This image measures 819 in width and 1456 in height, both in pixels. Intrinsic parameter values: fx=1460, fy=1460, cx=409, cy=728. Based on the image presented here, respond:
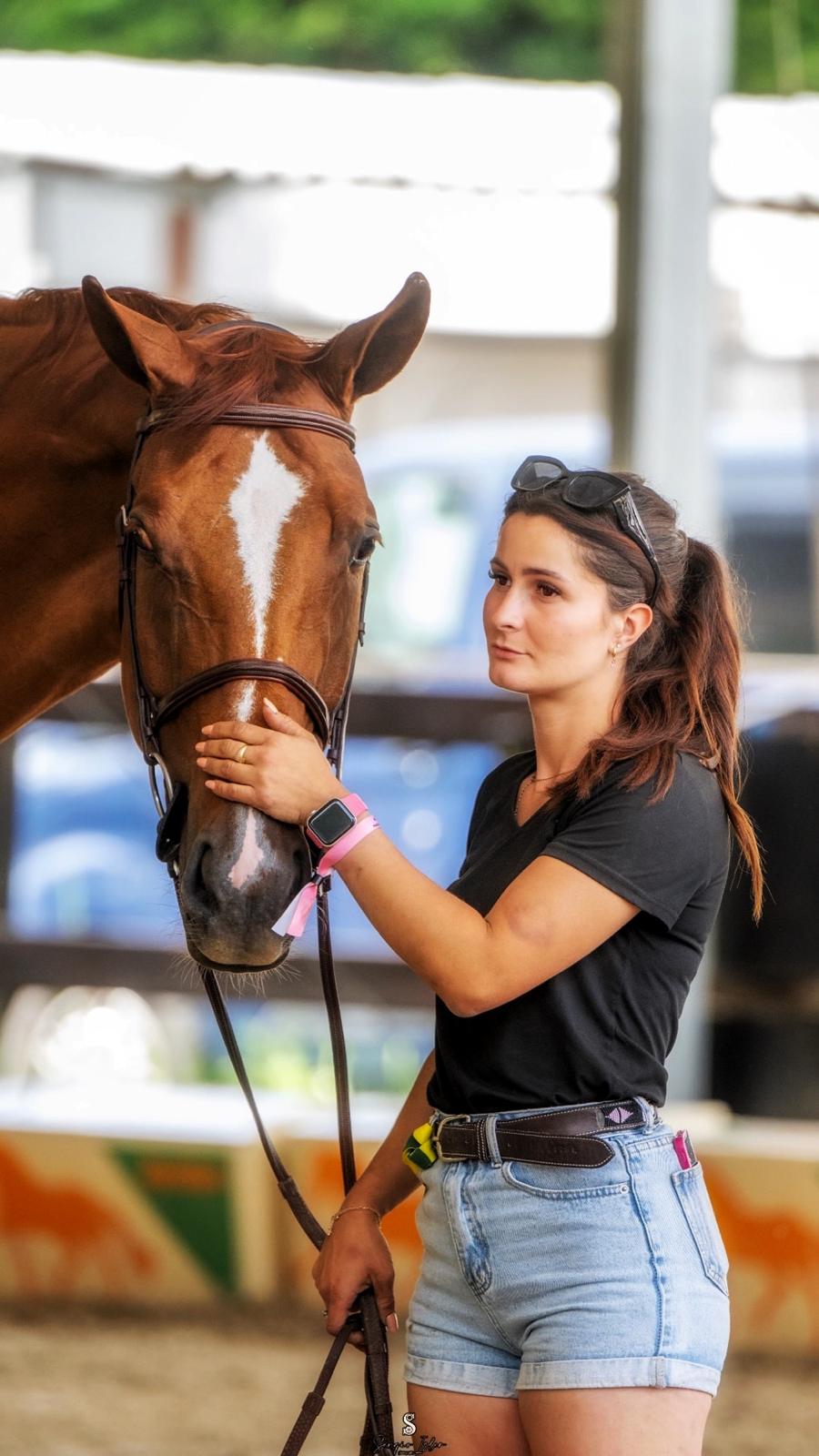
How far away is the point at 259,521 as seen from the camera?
4.69 feet

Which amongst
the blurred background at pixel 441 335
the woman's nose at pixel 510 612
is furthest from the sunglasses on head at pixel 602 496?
the blurred background at pixel 441 335

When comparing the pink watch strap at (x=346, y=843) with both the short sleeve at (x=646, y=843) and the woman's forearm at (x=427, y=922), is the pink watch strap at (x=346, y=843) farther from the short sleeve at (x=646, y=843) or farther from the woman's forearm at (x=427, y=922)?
the short sleeve at (x=646, y=843)

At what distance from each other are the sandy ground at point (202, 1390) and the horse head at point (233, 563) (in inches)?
82.7

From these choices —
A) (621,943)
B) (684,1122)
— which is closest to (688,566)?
(621,943)

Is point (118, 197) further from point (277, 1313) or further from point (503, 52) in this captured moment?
point (277, 1313)

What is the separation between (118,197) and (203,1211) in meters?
2.74

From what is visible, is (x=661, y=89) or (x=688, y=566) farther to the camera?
(x=661, y=89)

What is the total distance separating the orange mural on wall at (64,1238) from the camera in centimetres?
369

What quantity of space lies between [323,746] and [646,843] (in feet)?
1.14

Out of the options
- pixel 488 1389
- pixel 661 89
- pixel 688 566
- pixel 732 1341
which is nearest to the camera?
pixel 488 1389

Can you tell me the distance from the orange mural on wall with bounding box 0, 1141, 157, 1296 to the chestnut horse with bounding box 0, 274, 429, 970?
2.27m

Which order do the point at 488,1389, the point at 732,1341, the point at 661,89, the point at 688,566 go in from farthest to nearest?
1. the point at 661,89
2. the point at 732,1341
3. the point at 688,566
4. the point at 488,1389

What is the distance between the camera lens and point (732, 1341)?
354 centimetres

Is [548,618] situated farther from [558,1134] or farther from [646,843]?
[558,1134]
